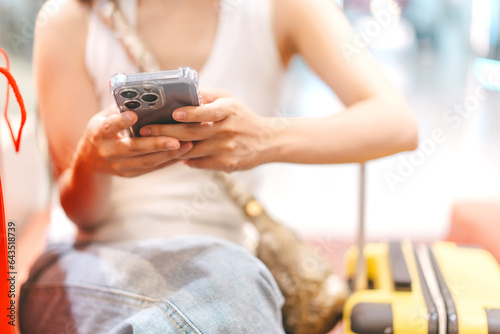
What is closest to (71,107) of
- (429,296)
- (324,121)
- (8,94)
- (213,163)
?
(8,94)

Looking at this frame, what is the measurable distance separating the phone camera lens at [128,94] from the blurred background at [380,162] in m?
0.15

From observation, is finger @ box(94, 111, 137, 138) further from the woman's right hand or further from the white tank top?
the white tank top

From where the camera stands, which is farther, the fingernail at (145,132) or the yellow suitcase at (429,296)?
the yellow suitcase at (429,296)

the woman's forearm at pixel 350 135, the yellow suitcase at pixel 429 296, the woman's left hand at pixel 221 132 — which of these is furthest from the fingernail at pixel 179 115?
the yellow suitcase at pixel 429 296

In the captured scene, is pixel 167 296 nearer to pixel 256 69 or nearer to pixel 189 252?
pixel 189 252

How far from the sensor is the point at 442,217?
1.53 m

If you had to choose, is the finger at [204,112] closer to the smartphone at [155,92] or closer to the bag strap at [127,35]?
the smartphone at [155,92]

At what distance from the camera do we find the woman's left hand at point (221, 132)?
458 millimetres

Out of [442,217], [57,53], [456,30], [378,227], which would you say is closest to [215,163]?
[57,53]

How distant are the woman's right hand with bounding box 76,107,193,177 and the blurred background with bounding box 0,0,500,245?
0.09m

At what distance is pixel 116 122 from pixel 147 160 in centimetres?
6

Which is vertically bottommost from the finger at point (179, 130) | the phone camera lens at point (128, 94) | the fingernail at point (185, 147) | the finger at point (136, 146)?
the fingernail at point (185, 147)

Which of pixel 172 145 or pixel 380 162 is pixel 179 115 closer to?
pixel 172 145

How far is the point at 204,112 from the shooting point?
0.45 m
